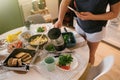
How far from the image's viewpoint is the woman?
132cm

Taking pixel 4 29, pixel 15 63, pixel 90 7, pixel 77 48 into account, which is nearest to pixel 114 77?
pixel 77 48

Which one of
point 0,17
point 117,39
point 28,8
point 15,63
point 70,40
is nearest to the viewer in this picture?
point 15,63

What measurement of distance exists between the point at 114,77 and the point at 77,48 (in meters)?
0.91

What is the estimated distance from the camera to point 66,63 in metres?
1.18

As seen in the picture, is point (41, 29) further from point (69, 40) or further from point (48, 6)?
point (48, 6)

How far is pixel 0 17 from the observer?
225cm

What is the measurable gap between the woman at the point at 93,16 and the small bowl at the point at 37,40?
211 millimetres

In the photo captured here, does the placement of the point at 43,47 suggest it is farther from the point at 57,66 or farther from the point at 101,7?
the point at 101,7

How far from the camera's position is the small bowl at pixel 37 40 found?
1.35 m

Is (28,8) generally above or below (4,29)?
above

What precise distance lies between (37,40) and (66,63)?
Result: 37 centimetres

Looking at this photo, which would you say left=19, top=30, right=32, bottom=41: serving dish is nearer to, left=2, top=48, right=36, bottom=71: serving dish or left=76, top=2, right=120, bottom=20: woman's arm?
left=2, top=48, right=36, bottom=71: serving dish

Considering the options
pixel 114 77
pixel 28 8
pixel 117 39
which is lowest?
pixel 114 77

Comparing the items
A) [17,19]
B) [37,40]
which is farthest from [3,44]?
[17,19]
